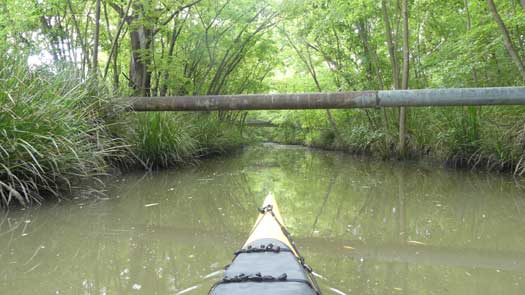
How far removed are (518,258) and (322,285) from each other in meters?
1.40

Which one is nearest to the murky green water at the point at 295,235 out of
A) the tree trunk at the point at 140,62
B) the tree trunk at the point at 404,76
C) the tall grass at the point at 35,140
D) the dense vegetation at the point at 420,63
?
the tall grass at the point at 35,140

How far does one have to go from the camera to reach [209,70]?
9.27 meters

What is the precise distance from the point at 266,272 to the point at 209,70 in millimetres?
8210

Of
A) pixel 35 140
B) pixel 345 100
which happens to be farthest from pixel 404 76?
pixel 35 140

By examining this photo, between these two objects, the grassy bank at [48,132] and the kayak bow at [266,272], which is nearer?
the kayak bow at [266,272]

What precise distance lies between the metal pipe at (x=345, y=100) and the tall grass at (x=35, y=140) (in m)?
1.53

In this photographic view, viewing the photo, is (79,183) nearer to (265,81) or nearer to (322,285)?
(322,285)

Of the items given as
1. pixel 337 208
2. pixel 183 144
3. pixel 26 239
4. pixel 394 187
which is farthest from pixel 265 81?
pixel 26 239

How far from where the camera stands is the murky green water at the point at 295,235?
6.84ft

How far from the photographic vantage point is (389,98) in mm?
4613

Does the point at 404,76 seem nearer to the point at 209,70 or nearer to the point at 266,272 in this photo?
the point at 209,70

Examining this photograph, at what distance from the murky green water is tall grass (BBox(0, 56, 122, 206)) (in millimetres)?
305

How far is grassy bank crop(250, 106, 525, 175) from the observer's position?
6.00m

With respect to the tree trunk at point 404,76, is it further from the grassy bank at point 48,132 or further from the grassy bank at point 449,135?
the grassy bank at point 48,132
